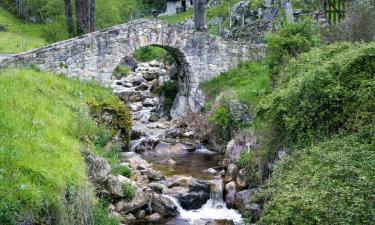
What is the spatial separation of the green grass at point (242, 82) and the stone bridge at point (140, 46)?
471 mm

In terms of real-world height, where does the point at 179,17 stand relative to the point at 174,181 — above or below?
above

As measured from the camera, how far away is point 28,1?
131ft

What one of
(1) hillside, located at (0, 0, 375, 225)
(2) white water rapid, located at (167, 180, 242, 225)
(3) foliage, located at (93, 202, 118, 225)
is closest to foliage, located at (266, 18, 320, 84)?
(1) hillside, located at (0, 0, 375, 225)

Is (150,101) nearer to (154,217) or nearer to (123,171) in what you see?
(123,171)

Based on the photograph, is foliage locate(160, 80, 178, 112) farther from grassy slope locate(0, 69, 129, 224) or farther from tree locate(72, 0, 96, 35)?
grassy slope locate(0, 69, 129, 224)

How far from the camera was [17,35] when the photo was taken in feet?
127

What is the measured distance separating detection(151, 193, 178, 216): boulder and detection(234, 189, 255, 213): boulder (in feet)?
6.18

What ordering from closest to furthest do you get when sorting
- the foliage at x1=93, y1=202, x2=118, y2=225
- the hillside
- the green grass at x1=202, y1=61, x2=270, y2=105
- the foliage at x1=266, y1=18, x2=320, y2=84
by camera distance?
the hillside, the foliage at x1=93, y1=202, x2=118, y2=225, the foliage at x1=266, y1=18, x2=320, y2=84, the green grass at x1=202, y1=61, x2=270, y2=105

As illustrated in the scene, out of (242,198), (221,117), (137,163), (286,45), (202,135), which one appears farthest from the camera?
(202,135)

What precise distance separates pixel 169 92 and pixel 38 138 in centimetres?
1708

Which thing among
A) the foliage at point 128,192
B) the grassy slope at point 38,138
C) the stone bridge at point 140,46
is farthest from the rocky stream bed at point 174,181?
the stone bridge at point 140,46

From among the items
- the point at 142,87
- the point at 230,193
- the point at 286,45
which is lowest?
the point at 230,193

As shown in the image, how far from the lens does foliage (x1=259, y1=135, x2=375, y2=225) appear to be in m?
9.36

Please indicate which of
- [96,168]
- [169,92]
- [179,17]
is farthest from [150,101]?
[179,17]
